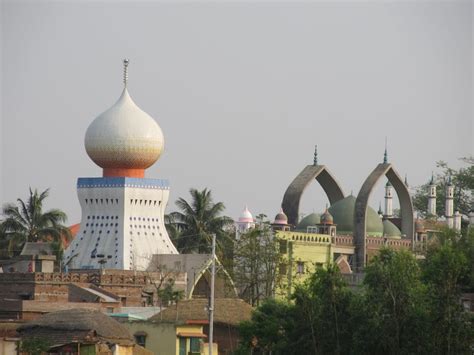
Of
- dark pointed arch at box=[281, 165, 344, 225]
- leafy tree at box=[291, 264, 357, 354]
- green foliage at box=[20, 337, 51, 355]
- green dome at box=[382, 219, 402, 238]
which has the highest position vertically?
dark pointed arch at box=[281, 165, 344, 225]

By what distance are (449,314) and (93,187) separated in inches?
1172

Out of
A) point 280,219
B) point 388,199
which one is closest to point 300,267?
point 280,219

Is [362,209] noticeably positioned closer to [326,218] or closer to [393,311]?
[326,218]

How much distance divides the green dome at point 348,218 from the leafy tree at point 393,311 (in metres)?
32.8

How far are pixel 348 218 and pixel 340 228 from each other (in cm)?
62

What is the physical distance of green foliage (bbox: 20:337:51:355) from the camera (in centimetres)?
4281

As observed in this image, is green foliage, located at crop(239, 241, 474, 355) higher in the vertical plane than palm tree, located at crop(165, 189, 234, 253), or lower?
lower

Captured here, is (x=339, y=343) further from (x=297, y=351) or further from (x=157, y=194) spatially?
(x=157, y=194)

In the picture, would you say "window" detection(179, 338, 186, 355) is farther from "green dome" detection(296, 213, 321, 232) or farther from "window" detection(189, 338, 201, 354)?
"green dome" detection(296, 213, 321, 232)

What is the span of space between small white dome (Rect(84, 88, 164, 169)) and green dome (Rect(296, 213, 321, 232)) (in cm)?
876

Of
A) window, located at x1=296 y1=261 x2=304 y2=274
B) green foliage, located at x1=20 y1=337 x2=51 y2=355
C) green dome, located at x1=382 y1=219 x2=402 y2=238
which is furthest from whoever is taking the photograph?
green dome, located at x1=382 y1=219 x2=402 y2=238

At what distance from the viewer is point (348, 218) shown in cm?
7756

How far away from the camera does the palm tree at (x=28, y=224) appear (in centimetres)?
7094

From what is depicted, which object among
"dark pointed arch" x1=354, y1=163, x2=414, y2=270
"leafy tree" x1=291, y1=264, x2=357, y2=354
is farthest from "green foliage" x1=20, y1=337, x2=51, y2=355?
"dark pointed arch" x1=354, y1=163, x2=414, y2=270
